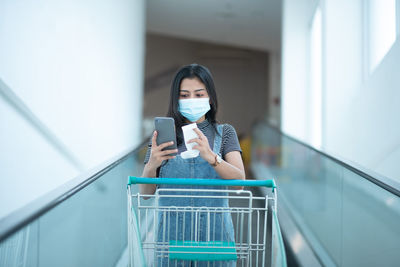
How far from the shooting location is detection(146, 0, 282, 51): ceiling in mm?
11734

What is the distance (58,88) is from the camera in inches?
221

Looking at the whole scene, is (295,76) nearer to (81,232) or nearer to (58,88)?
(58,88)

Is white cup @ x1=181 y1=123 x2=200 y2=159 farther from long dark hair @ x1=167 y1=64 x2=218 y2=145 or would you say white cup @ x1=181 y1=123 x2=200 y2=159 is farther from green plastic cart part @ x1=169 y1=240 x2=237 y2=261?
green plastic cart part @ x1=169 y1=240 x2=237 y2=261

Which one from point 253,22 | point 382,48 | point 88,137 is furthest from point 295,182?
point 253,22

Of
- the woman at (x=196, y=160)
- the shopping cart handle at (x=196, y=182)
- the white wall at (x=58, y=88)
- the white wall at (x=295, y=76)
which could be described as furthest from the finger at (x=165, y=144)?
the white wall at (x=295, y=76)

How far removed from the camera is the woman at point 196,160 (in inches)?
85.4

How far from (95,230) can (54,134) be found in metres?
2.67

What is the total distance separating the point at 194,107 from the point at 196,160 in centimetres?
27

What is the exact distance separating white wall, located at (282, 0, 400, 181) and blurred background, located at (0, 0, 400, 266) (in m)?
0.02

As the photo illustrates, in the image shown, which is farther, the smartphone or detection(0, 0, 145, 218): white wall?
detection(0, 0, 145, 218): white wall

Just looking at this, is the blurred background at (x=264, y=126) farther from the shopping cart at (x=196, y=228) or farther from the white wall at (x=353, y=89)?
the shopping cart at (x=196, y=228)

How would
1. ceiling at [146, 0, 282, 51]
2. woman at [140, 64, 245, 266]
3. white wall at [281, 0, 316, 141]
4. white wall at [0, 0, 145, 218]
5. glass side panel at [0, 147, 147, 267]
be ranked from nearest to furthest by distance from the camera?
1. glass side panel at [0, 147, 147, 267]
2. woman at [140, 64, 245, 266]
3. white wall at [0, 0, 145, 218]
4. white wall at [281, 0, 316, 141]
5. ceiling at [146, 0, 282, 51]

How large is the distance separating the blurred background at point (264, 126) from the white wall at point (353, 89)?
0.02 m

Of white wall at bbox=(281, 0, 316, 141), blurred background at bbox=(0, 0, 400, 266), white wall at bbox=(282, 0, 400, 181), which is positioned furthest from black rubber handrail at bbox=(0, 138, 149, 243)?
white wall at bbox=(281, 0, 316, 141)
